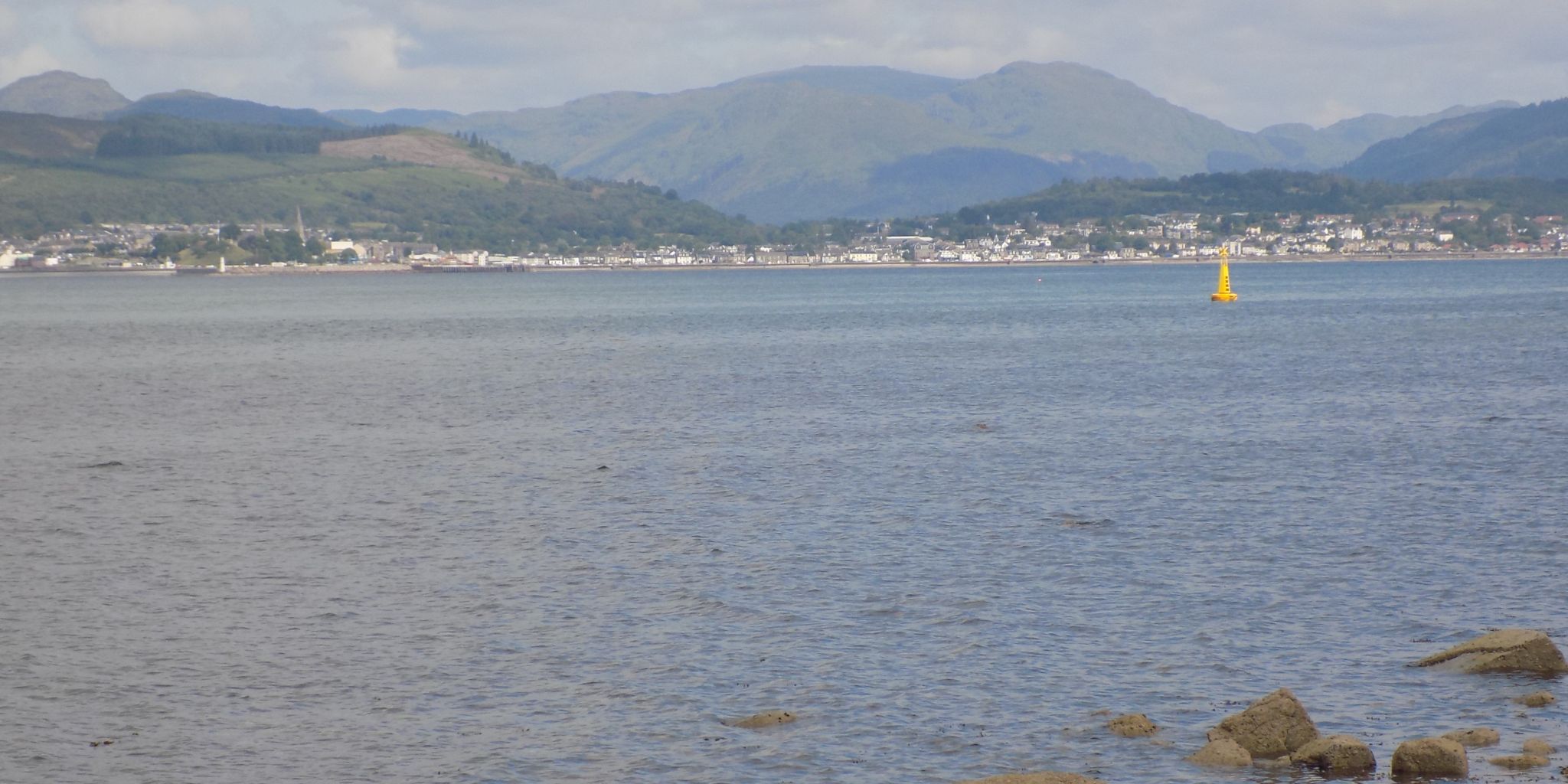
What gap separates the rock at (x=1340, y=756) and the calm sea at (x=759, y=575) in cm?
74

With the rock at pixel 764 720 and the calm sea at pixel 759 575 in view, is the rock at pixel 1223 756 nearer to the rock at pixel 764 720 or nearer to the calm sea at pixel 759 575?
the calm sea at pixel 759 575

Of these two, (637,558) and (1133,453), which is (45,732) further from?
(1133,453)

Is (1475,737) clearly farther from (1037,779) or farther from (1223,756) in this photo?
(1037,779)

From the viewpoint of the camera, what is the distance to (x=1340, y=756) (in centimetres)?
1953

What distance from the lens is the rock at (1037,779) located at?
18.4m

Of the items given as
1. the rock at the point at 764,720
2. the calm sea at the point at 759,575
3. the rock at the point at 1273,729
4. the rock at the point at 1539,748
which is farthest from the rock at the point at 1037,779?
the rock at the point at 1539,748

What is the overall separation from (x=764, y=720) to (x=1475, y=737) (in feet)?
30.6

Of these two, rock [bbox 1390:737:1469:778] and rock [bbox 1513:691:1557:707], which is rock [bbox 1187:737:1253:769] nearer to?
rock [bbox 1390:737:1469:778]

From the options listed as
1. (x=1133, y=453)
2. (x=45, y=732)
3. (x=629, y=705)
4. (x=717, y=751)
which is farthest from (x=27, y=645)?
(x=1133, y=453)

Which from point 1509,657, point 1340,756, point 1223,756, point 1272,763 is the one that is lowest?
point 1272,763

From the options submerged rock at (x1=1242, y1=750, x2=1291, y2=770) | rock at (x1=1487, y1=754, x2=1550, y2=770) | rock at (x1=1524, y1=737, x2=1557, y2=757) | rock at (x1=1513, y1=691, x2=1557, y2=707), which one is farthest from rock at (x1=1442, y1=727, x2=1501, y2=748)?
submerged rock at (x1=1242, y1=750, x2=1291, y2=770)

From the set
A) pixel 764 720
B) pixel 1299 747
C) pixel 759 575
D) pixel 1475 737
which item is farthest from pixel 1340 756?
pixel 759 575

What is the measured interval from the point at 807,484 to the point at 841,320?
103410mm

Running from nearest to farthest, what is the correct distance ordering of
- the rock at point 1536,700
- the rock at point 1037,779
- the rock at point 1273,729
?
the rock at point 1037,779
the rock at point 1273,729
the rock at point 1536,700
